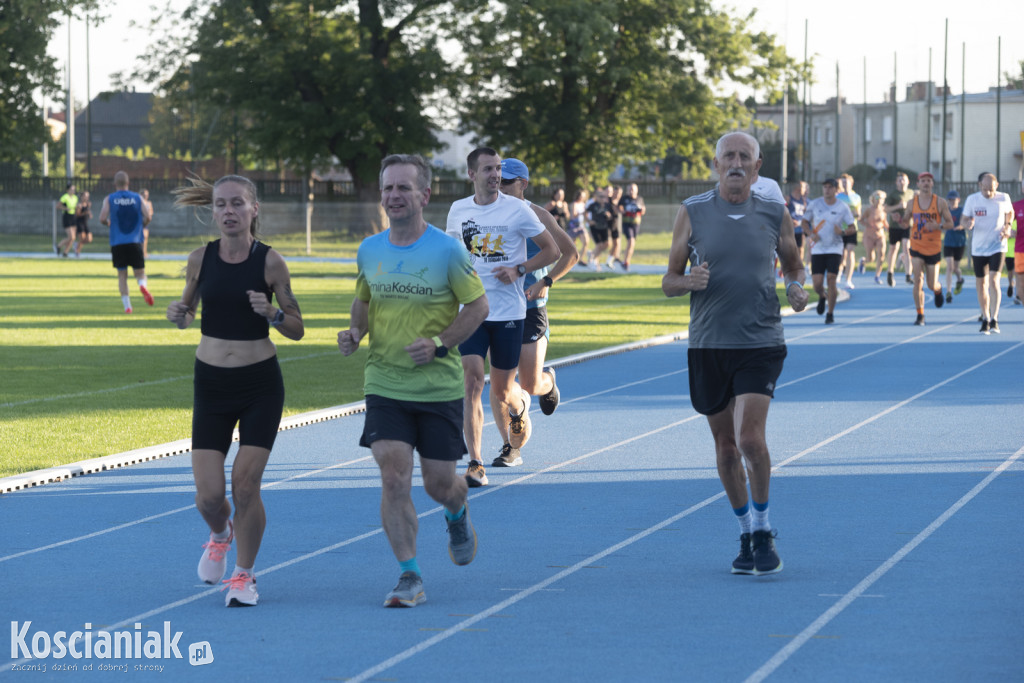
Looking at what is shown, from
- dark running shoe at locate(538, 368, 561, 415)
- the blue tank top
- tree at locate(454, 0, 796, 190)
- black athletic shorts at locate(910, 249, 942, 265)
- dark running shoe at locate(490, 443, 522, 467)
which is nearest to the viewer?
dark running shoe at locate(490, 443, 522, 467)

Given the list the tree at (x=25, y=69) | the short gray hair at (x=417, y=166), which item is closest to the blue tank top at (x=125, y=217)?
the short gray hair at (x=417, y=166)

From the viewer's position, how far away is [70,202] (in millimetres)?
42781

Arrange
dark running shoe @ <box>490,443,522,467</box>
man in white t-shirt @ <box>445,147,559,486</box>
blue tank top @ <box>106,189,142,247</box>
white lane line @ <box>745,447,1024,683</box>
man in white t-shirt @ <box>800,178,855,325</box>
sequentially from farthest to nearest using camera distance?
blue tank top @ <box>106,189,142,247</box> < man in white t-shirt @ <box>800,178,855,325</box> < dark running shoe @ <box>490,443,522,467</box> < man in white t-shirt @ <box>445,147,559,486</box> < white lane line @ <box>745,447,1024,683</box>

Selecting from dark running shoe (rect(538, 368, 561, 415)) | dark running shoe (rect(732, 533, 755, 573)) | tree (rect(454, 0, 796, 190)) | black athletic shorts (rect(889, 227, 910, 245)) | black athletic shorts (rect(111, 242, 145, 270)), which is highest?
tree (rect(454, 0, 796, 190))

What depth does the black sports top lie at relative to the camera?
612 cm

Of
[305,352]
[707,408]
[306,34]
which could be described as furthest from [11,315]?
[306,34]

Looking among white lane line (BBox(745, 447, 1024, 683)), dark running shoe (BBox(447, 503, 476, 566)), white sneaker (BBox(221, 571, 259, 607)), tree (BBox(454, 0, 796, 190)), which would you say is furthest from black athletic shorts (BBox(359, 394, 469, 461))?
tree (BBox(454, 0, 796, 190))

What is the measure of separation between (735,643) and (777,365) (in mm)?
1572

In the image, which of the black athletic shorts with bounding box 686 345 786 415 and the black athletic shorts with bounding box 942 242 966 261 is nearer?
the black athletic shorts with bounding box 686 345 786 415

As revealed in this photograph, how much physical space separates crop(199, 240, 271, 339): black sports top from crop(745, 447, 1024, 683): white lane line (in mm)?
2469

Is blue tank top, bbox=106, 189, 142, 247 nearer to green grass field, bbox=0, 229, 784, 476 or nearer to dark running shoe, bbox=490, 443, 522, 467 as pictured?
green grass field, bbox=0, 229, 784, 476

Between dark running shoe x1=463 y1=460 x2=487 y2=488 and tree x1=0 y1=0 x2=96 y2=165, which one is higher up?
tree x1=0 y1=0 x2=96 y2=165

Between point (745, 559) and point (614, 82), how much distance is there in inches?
1748

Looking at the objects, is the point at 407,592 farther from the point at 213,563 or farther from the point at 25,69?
the point at 25,69
